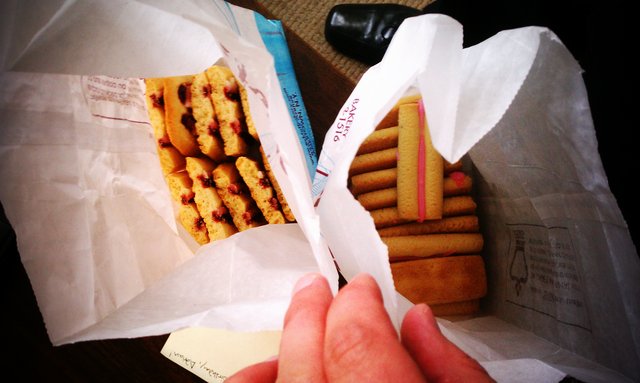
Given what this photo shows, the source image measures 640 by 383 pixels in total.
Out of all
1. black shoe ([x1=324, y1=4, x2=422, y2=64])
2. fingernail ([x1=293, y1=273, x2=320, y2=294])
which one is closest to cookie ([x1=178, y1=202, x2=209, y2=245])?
fingernail ([x1=293, y1=273, x2=320, y2=294])

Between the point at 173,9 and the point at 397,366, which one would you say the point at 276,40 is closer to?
the point at 173,9

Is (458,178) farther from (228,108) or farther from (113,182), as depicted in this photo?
(113,182)

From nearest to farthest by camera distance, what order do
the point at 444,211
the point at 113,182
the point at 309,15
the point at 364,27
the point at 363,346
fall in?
the point at 363,346
the point at 113,182
the point at 444,211
the point at 364,27
the point at 309,15

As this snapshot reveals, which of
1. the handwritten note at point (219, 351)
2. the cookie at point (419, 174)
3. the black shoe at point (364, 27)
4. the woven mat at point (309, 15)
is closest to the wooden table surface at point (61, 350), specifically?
the handwritten note at point (219, 351)

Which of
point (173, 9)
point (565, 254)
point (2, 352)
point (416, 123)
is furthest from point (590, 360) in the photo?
point (2, 352)

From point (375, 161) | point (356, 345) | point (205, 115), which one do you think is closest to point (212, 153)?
point (205, 115)

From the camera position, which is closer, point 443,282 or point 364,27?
point 443,282

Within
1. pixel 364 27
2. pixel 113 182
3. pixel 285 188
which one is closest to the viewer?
pixel 285 188
